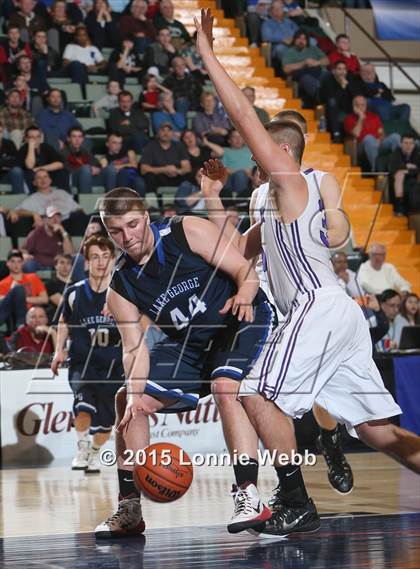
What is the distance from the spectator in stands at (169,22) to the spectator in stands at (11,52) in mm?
2518

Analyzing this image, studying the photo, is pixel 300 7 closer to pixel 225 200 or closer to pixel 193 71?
pixel 193 71

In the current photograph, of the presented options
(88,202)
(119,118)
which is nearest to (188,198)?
(88,202)

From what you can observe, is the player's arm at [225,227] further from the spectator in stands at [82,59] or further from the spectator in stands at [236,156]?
the spectator in stands at [82,59]

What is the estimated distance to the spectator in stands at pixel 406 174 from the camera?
50.7 feet

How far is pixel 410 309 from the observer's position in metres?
12.7

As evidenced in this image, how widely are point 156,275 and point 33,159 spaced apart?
785 cm

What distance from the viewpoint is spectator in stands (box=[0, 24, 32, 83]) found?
A: 1441cm

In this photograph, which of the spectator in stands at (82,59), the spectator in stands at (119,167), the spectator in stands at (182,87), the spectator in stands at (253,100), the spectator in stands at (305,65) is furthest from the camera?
the spectator in stands at (305,65)

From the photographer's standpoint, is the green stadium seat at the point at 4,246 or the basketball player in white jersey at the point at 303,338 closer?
the basketball player in white jersey at the point at 303,338

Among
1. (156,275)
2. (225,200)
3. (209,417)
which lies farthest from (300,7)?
(156,275)

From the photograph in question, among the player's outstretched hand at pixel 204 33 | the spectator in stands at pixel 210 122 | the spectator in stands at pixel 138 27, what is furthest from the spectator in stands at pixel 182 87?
the player's outstretched hand at pixel 204 33

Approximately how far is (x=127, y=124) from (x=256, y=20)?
434cm

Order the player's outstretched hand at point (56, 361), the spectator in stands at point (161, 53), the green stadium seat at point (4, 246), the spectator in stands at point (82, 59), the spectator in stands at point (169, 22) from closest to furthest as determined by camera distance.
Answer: the player's outstretched hand at point (56, 361)
the green stadium seat at point (4, 246)
the spectator in stands at point (82, 59)
the spectator in stands at point (161, 53)
the spectator in stands at point (169, 22)

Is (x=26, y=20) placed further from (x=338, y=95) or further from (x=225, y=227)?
(x=225, y=227)
